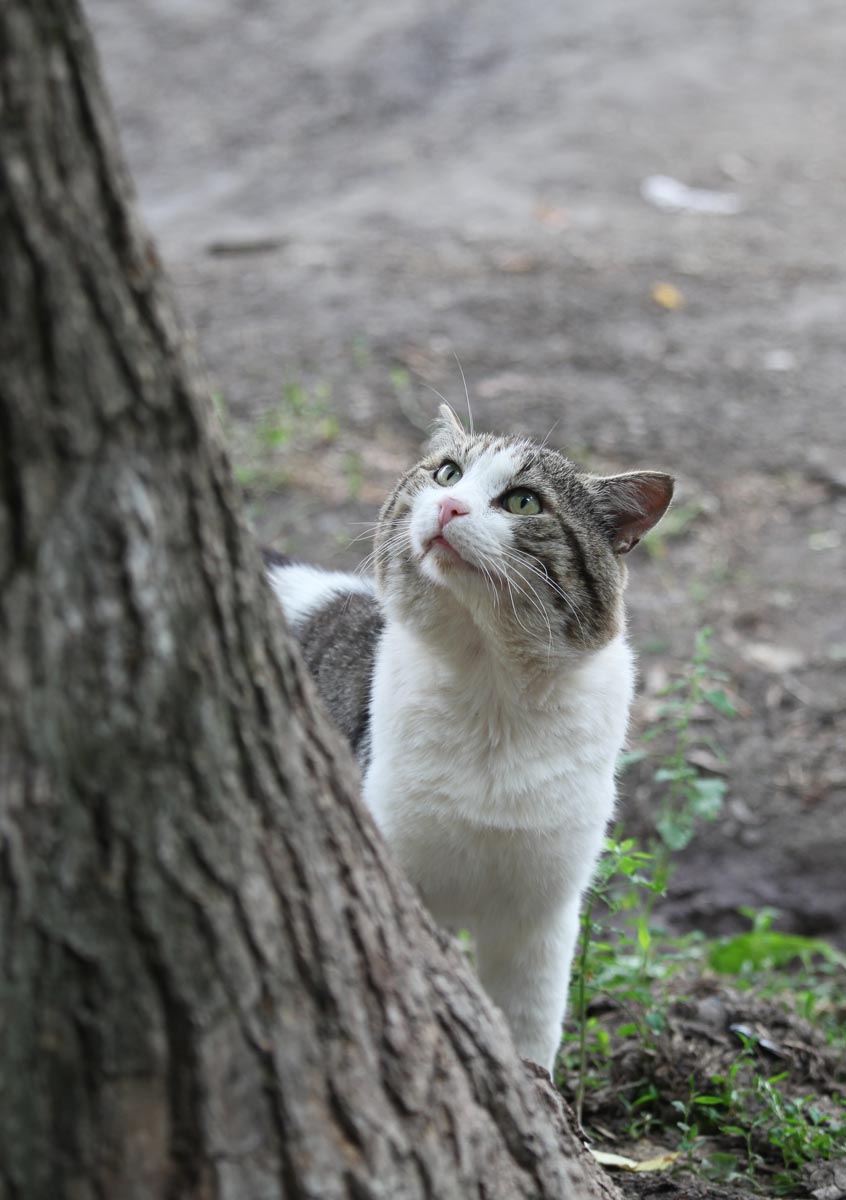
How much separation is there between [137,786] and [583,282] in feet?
21.9

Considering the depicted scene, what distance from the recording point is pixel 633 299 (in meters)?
7.47

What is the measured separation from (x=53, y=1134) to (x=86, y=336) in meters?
0.90

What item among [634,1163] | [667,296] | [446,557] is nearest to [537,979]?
[634,1163]

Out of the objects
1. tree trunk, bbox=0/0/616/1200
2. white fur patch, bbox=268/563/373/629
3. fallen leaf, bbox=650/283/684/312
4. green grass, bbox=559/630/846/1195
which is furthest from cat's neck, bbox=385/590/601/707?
fallen leaf, bbox=650/283/684/312

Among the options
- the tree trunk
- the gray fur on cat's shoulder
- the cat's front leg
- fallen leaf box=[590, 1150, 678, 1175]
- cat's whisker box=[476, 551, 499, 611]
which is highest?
the tree trunk

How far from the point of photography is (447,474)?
9.85 ft

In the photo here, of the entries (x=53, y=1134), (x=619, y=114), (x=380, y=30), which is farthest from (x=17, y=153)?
(x=380, y=30)

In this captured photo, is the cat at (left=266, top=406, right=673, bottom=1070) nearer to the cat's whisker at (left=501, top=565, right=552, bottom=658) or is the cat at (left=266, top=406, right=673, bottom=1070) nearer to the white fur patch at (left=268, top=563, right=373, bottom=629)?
the cat's whisker at (left=501, top=565, right=552, bottom=658)

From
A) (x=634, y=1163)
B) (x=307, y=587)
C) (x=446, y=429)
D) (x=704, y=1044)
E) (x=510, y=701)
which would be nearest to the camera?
(x=634, y=1163)

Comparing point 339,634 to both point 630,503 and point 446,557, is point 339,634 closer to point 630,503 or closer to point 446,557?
point 446,557

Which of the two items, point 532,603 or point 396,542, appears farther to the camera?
point 396,542

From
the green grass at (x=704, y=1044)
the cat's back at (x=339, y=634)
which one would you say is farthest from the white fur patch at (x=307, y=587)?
the green grass at (x=704, y=1044)

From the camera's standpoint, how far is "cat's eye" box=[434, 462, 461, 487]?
9.78 feet

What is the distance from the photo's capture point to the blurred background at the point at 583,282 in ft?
16.9
